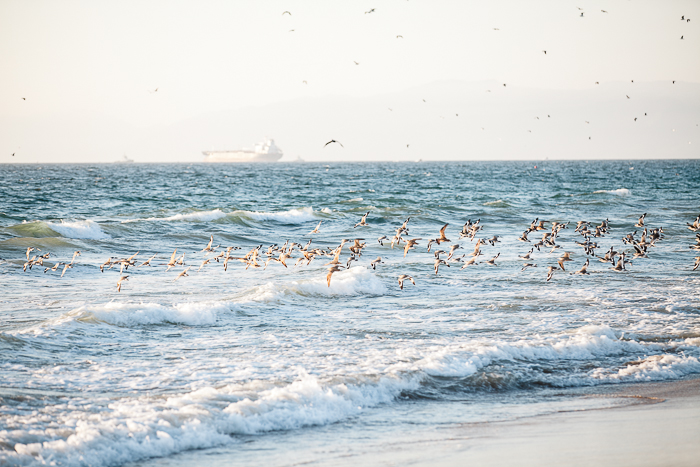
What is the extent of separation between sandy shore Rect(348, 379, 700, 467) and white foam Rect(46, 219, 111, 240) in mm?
23912

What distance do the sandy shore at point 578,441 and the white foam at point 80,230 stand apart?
23.9 m

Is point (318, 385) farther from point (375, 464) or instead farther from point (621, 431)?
point (621, 431)

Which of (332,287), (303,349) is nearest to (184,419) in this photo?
(303,349)

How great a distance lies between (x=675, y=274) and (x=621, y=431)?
543 inches

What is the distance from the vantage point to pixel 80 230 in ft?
94.4

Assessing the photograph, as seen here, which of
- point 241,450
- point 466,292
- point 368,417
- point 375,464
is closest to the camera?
point 375,464

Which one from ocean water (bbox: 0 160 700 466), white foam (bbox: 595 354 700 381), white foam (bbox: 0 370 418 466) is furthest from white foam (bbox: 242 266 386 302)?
white foam (bbox: 595 354 700 381)

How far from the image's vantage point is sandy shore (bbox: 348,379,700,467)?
7.01m

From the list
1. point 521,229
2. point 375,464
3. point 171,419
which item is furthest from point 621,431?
point 521,229

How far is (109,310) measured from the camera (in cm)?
1337

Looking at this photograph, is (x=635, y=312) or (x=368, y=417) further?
(x=635, y=312)

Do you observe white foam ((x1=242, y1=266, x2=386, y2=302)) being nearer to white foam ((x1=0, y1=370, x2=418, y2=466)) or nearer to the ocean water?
the ocean water

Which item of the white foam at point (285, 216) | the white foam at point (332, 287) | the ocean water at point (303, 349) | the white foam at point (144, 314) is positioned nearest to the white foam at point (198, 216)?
the white foam at point (285, 216)

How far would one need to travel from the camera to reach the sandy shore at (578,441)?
701 cm
